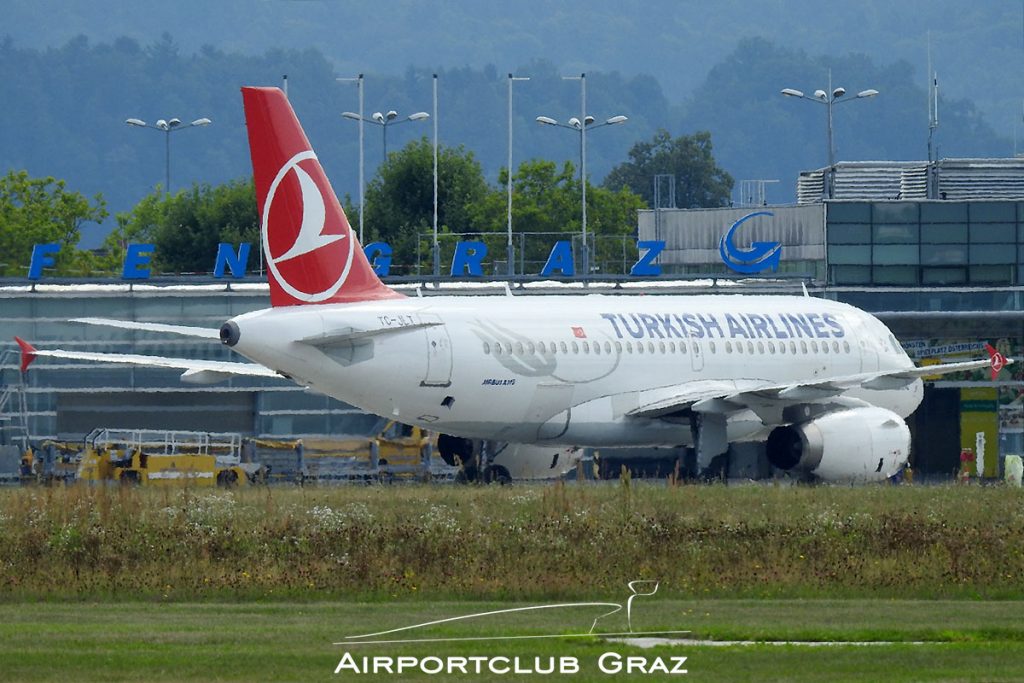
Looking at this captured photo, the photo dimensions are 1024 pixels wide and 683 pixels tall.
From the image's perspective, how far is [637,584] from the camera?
27.9 m

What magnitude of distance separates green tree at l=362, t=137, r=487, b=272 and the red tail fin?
89.2 meters

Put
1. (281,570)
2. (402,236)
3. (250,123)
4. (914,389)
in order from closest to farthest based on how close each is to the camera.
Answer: (281,570)
(250,123)
(914,389)
(402,236)

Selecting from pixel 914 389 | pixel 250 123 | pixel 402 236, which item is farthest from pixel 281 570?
pixel 402 236

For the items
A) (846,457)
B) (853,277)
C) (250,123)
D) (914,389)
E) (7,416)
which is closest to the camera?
(250,123)

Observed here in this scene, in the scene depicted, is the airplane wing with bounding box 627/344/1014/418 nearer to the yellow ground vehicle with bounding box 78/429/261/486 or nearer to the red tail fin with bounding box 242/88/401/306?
the red tail fin with bounding box 242/88/401/306

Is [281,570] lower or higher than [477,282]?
lower

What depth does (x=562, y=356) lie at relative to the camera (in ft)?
154

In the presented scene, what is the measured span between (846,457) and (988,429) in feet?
82.1

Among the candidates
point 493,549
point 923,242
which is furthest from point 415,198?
point 493,549

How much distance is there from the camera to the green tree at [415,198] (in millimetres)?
135875

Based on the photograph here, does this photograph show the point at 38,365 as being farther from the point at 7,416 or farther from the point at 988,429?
the point at 988,429

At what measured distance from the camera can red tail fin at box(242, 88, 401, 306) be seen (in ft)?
140

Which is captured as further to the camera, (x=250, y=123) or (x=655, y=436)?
(x=655, y=436)

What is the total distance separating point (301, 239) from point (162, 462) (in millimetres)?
14530
